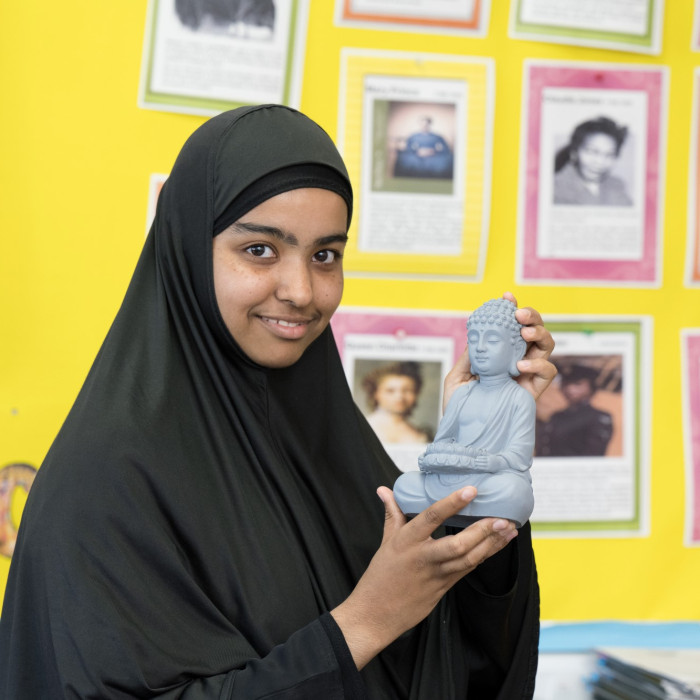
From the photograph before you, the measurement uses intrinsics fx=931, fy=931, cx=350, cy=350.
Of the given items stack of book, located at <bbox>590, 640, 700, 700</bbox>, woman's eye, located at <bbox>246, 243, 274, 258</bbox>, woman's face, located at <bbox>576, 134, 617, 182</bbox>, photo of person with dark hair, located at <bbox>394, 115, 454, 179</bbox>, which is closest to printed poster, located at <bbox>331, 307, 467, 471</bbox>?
photo of person with dark hair, located at <bbox>394, 115, 454, 179</bbox>

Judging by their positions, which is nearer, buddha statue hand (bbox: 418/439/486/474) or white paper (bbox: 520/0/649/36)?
buddha statue hand (bbox: 418/439/486/474)

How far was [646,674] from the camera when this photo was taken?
1.64 metres

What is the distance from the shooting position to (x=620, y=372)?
1.84 meters

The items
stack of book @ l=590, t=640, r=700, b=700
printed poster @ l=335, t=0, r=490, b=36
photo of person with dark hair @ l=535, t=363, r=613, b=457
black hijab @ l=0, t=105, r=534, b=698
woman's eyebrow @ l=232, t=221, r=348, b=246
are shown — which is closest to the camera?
black hijab @ l=0, t=105, r=534, b=698

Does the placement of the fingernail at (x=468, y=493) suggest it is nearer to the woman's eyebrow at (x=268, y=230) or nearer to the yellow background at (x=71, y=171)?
the woman's eyebrow at (x=268, y=230)

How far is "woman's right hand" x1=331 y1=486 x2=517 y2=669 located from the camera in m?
0.99

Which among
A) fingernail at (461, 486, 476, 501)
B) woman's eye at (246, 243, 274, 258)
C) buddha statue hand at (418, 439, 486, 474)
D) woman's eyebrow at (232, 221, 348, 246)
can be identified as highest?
woman's eyebrow at (232, 221, 348, 246)

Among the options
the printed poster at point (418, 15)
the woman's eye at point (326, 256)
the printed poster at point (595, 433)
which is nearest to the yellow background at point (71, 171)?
the printed poster at point (418, 15)

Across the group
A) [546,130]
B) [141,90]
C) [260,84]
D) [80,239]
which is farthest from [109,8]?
[546,130]

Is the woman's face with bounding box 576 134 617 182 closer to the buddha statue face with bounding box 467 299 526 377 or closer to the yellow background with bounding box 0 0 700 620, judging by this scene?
the yellow background with bounding box 0 0 700 620

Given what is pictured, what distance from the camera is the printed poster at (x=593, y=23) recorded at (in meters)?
1.77

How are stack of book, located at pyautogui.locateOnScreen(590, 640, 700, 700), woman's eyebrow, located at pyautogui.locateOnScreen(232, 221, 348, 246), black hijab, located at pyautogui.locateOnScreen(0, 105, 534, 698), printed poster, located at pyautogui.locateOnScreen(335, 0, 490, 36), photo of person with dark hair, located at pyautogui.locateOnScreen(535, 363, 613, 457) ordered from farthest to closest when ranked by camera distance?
photo of person with dark hair, located at pyautogui.locateOnScreen(535, 363, 613, 457) < printed poster, located at pyautogui.locateOnScreen(335, 0, 490, 36) < stack of book, located at pyautogui.locateOnScreen(590, 640, 700, 700) < woman's eyebrow, located at pyautogui.locateOnScreen(232, 221, 348, 246) < black hijab, located at pyautogui.locateOnScreen(0, 105, 534, 698)

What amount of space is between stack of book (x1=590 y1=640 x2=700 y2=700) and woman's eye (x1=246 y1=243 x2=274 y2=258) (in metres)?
1.04

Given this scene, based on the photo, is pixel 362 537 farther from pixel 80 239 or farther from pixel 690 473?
pixel 690 473
